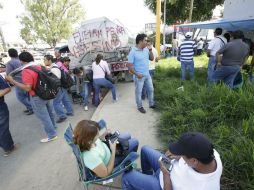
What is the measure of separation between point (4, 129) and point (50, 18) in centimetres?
2582

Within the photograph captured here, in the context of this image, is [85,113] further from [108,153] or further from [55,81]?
[108,153]

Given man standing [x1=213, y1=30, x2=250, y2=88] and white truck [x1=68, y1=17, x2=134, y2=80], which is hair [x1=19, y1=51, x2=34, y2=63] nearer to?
white truck [x1=68, y1=17, x2=134, y2=80]

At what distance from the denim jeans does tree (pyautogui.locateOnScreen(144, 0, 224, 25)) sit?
17213mm

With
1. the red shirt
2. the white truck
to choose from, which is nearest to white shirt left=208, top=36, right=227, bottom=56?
the white truck

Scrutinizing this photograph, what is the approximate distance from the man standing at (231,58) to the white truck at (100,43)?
3842 mm

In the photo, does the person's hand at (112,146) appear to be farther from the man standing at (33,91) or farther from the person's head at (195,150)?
the man standing at (33,91)

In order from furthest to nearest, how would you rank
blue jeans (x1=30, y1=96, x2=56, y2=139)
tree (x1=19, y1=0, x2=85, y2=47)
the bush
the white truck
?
tree (x1=19, y1=0, x2=85, y2=47)
the white truck
blue jeans (x1=30, y1=96, x2=56, y2=139)
the bush

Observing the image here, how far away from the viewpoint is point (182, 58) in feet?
20.9

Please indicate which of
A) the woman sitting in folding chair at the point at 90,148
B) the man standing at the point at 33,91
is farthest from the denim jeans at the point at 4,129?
the woman sitting in folding chair at the point at 90,148

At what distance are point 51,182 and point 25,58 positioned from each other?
2.21 m

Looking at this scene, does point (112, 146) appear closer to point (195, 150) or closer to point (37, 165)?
point (195, 150)

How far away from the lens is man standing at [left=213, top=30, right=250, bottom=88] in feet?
14.8

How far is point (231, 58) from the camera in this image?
181 inches

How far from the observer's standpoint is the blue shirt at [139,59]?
4.55 meters
